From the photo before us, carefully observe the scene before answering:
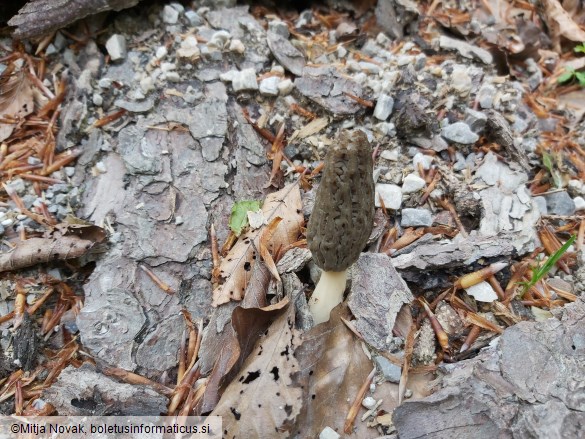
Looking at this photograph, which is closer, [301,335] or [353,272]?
[301,335]

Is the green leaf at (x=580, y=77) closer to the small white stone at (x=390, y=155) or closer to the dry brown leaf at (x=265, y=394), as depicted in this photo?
the small white stone at (x=390, y=155)

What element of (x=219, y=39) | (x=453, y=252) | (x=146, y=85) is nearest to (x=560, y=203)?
(x=453, y=252)

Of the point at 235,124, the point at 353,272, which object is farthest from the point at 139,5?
the point at 353,272

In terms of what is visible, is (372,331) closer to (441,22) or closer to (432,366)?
(432,366)

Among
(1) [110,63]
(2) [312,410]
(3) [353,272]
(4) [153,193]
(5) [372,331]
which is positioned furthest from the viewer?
(1) [110,63]

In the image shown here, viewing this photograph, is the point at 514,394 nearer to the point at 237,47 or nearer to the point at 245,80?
the point at 245,80

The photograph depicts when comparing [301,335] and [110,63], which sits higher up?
[110,63]

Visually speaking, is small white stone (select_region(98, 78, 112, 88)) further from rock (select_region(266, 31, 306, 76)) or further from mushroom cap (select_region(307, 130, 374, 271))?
mushroom cap (select_region(307, 130, 374, 271))
